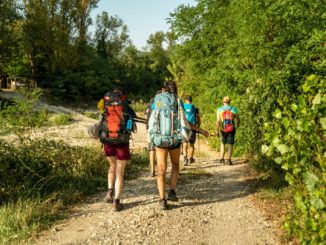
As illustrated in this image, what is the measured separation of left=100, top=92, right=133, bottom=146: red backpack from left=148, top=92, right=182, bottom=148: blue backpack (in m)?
0.40

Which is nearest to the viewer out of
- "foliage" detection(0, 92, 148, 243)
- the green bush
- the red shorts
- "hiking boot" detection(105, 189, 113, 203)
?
the green bush

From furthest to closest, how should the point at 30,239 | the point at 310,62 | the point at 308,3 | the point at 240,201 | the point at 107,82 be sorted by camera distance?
the point at 107,82
the point at 308,3
the point at 310,62
the point at 240,201
the point at 30,239

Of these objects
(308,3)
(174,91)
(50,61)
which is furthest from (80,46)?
(174,91)

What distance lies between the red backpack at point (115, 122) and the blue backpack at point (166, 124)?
1.32 ft

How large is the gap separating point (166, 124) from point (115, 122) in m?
0.79

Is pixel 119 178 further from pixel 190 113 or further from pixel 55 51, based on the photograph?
pixel 55 51

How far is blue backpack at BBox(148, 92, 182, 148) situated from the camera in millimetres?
5426

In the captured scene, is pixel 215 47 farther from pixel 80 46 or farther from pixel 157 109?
pixel 80 46

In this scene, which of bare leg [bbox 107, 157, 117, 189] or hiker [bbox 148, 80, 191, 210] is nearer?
hiker [bbox 148, 80, 191, 210]

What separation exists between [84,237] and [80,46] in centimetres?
3484

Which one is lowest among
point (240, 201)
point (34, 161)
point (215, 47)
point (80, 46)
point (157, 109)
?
point (240, 201)

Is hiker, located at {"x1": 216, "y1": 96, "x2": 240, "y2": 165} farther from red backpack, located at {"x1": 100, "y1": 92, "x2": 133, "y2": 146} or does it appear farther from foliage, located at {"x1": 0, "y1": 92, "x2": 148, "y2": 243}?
red backpack, located at {"x1": 100, "y1": 92, "x2": 133, "y2": 146}

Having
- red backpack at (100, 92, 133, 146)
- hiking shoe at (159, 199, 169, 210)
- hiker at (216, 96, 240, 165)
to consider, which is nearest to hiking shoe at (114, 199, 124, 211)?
hiking shoe at (159, 199, 169, 210)

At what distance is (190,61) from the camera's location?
51.5 ft
